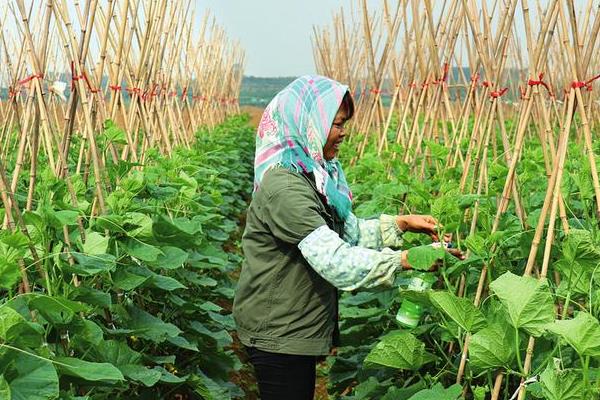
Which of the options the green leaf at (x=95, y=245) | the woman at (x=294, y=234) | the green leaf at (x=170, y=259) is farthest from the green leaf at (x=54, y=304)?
the green leaf at (x=170, y=259)

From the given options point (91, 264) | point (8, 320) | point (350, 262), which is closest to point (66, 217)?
point (91, 264)

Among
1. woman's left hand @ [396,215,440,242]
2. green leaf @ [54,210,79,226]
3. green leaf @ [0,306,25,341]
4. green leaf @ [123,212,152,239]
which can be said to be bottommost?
woman's left hand @ [396,215,440,242]

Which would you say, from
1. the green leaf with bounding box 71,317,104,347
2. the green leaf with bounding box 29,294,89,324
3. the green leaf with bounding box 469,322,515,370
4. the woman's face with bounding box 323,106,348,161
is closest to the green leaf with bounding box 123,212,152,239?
Result: the green leaf with bounding box 71,317,104,347

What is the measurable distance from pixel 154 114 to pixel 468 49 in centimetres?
290

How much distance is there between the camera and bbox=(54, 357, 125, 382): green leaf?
156 centimetres

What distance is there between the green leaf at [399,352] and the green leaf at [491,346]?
13.2 inches

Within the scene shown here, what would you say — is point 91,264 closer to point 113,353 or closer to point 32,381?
point 113,353

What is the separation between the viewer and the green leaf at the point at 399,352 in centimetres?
203

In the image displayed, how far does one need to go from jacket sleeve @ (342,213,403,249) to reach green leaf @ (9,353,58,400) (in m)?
1.29

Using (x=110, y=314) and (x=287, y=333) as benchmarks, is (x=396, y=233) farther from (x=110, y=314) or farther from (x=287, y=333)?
(x=110, y=314)

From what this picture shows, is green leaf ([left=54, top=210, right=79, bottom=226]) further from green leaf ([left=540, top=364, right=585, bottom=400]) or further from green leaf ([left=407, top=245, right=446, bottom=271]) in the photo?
green leaf ([left=540, top=364, right=585, bottom=400])

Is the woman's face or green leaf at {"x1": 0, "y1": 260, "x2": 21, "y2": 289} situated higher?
the woman's face

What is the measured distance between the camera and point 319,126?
2195 mm

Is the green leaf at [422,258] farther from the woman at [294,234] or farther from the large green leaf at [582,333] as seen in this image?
the large green leaf at [582,333]
